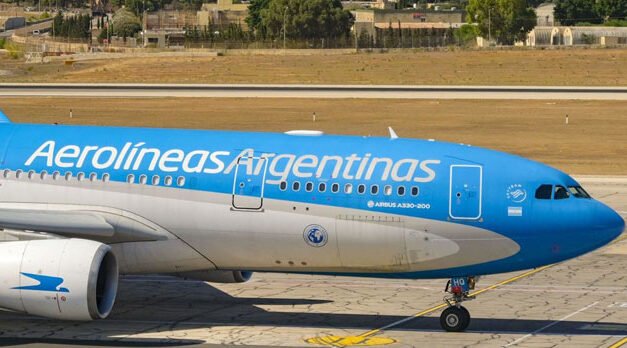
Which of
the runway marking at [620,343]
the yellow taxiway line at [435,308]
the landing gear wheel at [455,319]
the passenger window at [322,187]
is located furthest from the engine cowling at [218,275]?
the runway marking at [620,343]

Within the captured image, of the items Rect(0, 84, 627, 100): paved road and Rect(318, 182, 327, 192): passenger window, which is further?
Rect(0, 84, 627, 100): paved road

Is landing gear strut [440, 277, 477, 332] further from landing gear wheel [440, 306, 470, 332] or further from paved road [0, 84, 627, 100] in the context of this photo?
paved road [0, 84, 627, 100]

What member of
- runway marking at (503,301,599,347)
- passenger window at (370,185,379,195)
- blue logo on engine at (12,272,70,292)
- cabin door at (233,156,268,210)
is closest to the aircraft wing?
blue logo on engine at (12,272,70,292)

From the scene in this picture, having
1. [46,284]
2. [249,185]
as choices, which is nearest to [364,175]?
[249,185]

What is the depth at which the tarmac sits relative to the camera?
27797mm

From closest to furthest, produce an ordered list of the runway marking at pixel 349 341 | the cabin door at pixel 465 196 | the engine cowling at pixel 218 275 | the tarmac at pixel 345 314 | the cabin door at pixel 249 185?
1. the runway marking at pixel 349 341
2. the cabin door at pixel 465 196
3. the tarmac at pixel 345 314
4. the cabin door at pixel 249 185
5. the engine cowling at pixel 218 275

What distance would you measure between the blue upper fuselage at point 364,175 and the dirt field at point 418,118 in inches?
1372

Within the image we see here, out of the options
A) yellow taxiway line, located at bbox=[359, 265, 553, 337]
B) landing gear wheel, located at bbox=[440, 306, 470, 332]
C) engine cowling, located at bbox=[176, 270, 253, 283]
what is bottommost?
yellow taxiway line, located at bbox=[359, 265, 553, 337]

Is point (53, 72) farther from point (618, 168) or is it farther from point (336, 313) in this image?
point (336, 313)

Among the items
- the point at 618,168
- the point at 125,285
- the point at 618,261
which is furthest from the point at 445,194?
the point at 618,168

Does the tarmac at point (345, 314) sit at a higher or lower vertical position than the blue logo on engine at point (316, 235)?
lower

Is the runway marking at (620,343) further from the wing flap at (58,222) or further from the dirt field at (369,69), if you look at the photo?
the dirt field at (369,69)

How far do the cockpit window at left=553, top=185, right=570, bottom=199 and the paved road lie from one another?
76.8 metres

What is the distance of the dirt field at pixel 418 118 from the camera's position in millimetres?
71625
